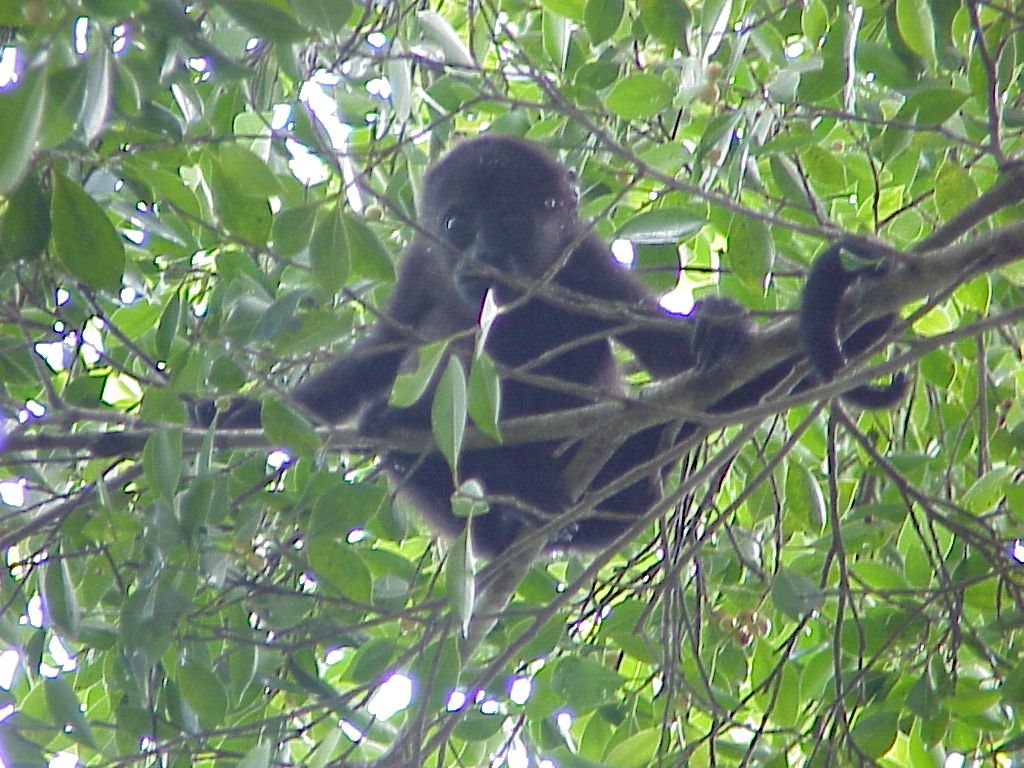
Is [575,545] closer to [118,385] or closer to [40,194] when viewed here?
[118,385]

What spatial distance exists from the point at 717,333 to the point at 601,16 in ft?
2.66

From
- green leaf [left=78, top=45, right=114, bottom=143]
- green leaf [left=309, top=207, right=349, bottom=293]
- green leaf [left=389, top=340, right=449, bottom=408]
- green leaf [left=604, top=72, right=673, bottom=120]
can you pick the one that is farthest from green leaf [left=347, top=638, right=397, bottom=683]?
green leaf [left=78, top=45, right=114, bottom=143]

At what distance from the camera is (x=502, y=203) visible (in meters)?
4.19

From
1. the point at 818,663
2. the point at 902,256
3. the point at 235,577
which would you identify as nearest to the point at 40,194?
the point at 235,577

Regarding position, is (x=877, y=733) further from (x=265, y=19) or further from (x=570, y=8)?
(x=265, y=19)

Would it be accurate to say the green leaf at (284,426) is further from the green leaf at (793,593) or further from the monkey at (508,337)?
the green leaf at (793,593)

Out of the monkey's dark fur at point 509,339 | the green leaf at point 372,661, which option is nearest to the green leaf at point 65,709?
the green leaf at point 372,661

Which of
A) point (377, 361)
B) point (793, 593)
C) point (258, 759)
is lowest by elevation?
point (258, 759)

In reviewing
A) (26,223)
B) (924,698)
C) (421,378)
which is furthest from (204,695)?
(924,698)

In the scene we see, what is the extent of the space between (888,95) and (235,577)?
2286mm

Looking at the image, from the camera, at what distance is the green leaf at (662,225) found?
2.68 meters

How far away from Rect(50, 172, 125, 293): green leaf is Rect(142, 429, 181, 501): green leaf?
1.02 feet

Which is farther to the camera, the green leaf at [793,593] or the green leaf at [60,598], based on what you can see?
the green leaf at [793,593]

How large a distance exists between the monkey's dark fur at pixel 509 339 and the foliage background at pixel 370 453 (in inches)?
7.8
